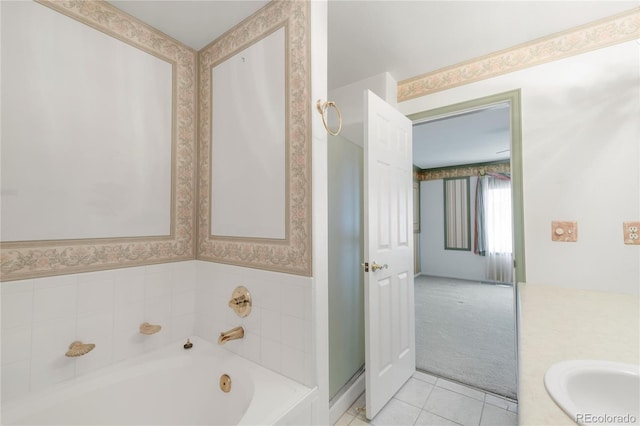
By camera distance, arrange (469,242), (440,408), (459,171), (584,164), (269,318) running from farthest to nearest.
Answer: (459,171) → (469,242) → (440,408) → (584,164) → (269,318)

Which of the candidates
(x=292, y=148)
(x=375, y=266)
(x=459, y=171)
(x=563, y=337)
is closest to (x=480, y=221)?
(x=459, y=171)

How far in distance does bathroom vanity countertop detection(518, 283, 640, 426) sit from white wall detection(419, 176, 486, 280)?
4.51 meters

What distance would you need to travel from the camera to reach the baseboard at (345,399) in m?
1.70

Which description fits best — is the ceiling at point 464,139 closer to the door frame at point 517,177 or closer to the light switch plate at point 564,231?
the door frame at point 517,177

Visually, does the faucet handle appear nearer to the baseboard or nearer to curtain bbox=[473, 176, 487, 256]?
the baseboard

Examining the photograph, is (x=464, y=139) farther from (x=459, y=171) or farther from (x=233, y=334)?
(x=233, y=334)

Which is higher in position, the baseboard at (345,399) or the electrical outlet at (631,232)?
the electrical outlet at (631,232)

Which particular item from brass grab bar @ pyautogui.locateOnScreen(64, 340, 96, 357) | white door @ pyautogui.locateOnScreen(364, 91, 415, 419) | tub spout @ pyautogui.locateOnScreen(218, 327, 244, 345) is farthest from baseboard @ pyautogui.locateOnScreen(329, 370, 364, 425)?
brass grab bar @ pyautogui.locateOnScreen(64, 340, 96, 357)

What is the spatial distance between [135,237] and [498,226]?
6023mm

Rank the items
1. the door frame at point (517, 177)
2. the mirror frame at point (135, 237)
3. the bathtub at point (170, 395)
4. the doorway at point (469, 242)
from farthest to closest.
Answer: the doorway at point (469, 242) < the door frame at point (517, 177) < the mirror frame at point (135, 237) < the bathtub at point (170, 395)

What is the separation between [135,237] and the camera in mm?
1477

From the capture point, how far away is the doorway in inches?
82.1

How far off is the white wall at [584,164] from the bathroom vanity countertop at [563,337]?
9.5 inches

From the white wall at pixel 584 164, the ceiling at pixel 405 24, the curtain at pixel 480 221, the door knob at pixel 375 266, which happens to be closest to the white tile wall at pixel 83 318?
the door knob at pixel 375 266
